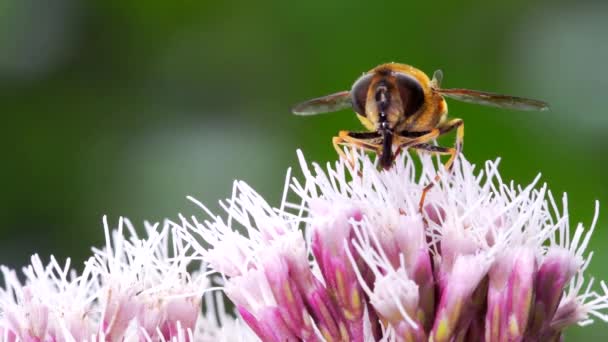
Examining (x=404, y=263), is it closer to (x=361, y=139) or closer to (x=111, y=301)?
(x=361, y=139)

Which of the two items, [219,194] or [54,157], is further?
[54,157]

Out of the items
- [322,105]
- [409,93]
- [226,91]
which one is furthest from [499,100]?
[226,91]

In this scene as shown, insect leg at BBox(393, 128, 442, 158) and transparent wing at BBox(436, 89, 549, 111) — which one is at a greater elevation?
transparent wing at BBox(436, 89, 549, 111)

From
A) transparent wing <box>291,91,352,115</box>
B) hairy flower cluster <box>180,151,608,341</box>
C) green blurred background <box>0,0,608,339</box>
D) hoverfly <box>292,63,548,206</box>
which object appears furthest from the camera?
green blurred background <box>0,0,608,339</box>

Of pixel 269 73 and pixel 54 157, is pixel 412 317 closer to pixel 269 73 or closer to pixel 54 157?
pixel 269 73

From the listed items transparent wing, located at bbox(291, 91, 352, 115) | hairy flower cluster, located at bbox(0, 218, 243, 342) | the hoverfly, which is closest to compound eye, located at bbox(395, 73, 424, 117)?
the hoverfly

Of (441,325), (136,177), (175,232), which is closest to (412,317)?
(441,325)

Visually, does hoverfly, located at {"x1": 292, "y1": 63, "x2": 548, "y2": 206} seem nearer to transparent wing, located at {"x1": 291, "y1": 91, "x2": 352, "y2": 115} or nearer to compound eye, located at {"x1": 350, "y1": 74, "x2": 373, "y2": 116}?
compound eye, located at {"x1": 350, "y1": 74, "x2": 373, "y2": 116}
